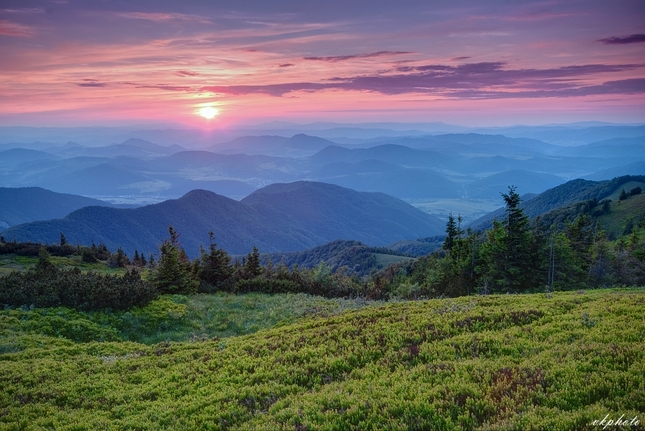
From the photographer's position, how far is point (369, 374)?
11.9m

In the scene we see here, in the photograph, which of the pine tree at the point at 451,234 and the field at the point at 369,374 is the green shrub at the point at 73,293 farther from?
Result: the pine tree at the point at 451,234

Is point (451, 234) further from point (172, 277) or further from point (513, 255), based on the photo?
point (172, 277)

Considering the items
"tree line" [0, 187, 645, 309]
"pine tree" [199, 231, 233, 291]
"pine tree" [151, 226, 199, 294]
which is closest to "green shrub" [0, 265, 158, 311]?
"tree line" [0, 187, 645, 309]

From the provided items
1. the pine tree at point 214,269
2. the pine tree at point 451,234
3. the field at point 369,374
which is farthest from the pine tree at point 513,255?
the pine tree at point 214,269

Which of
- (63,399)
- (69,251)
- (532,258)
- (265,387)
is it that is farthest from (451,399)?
(69,251)

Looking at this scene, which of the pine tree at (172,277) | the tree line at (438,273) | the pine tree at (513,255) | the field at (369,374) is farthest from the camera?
the pine tree at (513,255)

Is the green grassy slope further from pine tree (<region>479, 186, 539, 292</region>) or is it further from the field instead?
the field

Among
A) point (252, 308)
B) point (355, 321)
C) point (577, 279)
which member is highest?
point (355, 321)

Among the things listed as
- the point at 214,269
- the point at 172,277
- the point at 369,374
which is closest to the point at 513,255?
the point at 214,269

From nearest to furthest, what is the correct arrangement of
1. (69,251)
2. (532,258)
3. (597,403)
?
(597,403) < (532,258) < (69,251)

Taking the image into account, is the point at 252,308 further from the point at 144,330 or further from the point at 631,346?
the point at 631,346

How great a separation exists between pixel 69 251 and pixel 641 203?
199 m

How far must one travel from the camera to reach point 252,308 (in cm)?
3072

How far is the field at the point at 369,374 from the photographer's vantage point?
29.0 feet
